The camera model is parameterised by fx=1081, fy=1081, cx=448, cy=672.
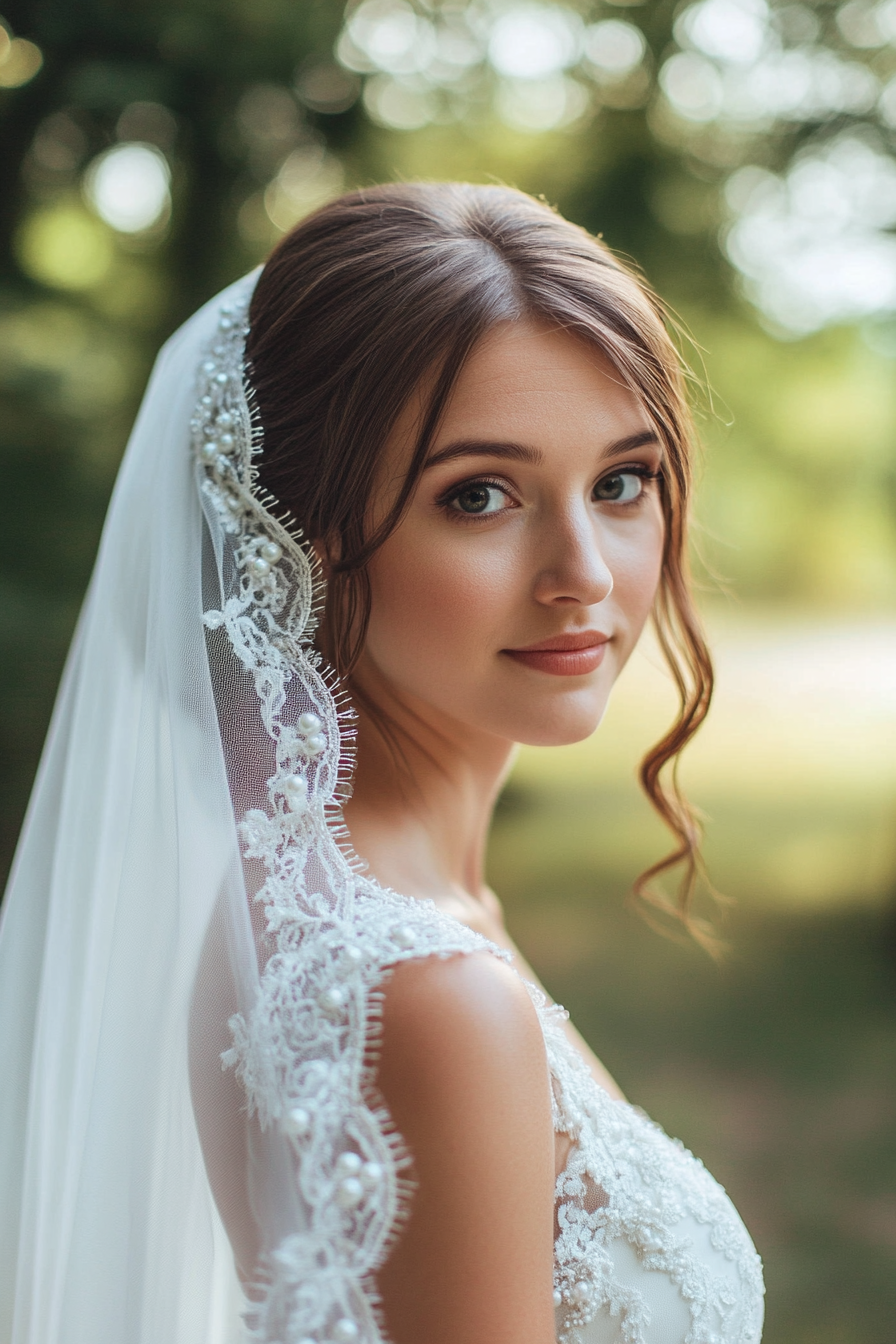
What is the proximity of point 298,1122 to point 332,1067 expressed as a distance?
55 millimetres

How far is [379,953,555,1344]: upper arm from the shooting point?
0.96 meters

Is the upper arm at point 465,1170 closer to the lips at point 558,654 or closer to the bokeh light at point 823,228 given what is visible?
the lips at point 558,654

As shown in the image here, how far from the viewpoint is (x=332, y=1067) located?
1.00m

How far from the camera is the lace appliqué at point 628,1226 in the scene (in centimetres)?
121

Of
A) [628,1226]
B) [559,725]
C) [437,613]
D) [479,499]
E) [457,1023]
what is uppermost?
[479,499]

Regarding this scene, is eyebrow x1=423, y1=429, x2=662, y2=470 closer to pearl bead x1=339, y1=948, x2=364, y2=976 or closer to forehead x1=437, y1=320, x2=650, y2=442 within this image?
forehead x1=437, y1=320, x2=650, y2=442

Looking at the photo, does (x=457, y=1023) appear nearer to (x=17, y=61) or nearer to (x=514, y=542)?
(x=514, y=542)

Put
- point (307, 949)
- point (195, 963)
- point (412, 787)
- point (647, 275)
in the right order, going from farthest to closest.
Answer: point (647, 275) → point (412, 787) → point (195, 963) → point (307, 949)

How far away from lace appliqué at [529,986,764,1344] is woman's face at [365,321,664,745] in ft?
1.30

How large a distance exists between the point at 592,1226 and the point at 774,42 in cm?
524

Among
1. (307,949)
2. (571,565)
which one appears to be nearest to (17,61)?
(571,565)

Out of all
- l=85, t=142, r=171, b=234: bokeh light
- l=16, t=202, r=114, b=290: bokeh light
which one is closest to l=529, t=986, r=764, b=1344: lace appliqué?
l=16, t=202, r=114, b=290: bokeh light

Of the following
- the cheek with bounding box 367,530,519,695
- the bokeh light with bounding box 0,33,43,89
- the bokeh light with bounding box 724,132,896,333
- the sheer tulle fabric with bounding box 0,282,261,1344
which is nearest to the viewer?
the sheer tulle fabric with bounding box 0,282,261,1344

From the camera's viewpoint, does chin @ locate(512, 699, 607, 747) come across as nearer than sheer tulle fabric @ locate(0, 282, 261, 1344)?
No
